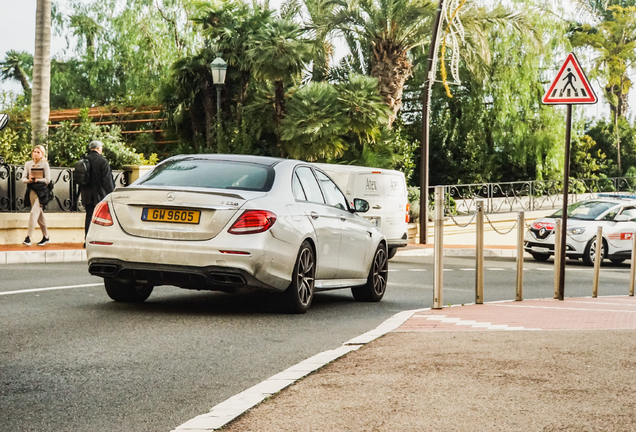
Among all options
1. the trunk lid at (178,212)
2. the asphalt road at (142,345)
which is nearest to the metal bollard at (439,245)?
the asphalt road at (142,345)

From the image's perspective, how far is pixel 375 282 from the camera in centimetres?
1138

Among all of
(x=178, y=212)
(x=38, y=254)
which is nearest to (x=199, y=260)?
(x=178, y=212)

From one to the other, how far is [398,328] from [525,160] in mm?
27612

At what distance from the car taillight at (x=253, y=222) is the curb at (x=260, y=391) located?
174 centimetres

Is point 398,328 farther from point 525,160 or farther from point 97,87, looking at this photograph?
point 97,87

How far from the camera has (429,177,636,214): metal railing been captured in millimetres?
30562

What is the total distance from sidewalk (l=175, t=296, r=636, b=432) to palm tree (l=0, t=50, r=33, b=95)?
234 feet

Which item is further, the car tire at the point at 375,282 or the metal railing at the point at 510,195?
the metal railing at the point at 510,195

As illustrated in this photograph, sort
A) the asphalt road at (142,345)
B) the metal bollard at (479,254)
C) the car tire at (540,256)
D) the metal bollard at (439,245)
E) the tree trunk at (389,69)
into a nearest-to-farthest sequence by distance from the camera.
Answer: the asphalt road at (142,345) < the metal bollard at (439,245) < the metal bollard at (479,254) < the car tire at (540,256) < the tree trunk at (389,69)

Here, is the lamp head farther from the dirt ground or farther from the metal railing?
the dirt ground

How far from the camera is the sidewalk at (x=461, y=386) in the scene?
4422 mm

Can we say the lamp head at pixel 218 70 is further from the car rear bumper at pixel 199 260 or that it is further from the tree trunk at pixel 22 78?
the tree trunk at pixel 22 78

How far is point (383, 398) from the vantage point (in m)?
4.96

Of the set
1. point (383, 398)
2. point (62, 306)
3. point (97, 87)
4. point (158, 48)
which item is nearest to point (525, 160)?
point (158, 48)
